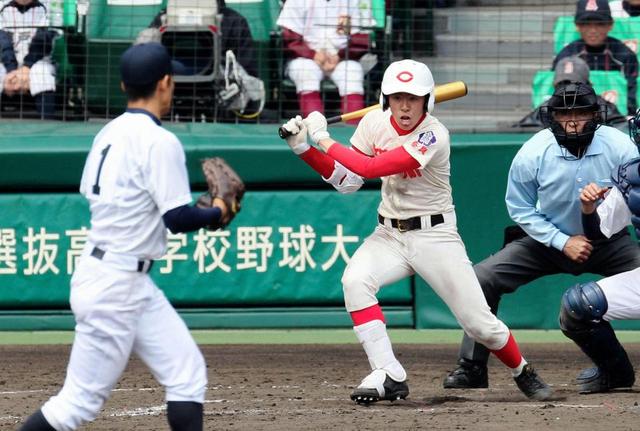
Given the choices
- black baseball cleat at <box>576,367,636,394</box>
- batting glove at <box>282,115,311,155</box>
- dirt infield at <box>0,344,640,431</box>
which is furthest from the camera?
black baseball cleat at <box>576,367,636,394</box>

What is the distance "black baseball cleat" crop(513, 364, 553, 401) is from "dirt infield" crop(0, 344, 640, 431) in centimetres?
6

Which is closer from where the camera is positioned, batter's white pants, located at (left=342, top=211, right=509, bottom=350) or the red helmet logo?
the red helmet logo

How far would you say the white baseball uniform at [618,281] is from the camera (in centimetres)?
601

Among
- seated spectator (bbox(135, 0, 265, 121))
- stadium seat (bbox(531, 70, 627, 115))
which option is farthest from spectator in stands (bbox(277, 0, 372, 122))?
stadium seat (bbox(531, 70, 627, 115))

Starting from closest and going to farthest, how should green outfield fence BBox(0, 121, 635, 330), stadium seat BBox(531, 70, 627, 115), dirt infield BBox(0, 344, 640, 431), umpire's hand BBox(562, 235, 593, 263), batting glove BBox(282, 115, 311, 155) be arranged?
1. dirt infield BBox(0, 344, 640, 431)
2. batting glove BBox(282, 115, 311, 155)
3. umpire's hand BBox(562, 235, 593, 263)
4. green outfield fence BBox(0, 121, 635, 330)
5. stadium seat BBox(531, 70, 627, 115)

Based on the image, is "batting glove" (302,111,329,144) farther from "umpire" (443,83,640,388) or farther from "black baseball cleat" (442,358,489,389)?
"black baseball cleat" (442,358,489,389)

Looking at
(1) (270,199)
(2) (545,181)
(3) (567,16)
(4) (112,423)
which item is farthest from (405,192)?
(3) (567,16)

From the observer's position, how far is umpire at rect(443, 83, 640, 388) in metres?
6.40

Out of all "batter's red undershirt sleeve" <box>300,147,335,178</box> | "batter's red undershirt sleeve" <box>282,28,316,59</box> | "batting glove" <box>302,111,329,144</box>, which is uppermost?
"batter's red undershirt sleeve" <box>282,28,316,59</box>

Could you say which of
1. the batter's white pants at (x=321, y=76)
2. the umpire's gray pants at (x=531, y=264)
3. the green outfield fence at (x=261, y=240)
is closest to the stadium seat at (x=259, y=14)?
the batter's white pants at (x=321, y=76)

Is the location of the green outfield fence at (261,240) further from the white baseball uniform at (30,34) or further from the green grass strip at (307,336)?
the white baseball uniform at (30,34)

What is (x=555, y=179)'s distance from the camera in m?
6.49

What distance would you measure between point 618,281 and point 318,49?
412 centimetres

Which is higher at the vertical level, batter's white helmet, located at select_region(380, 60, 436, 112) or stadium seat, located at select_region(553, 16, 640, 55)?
stadium seat, located at select_region(553, 16, 640, 55)
